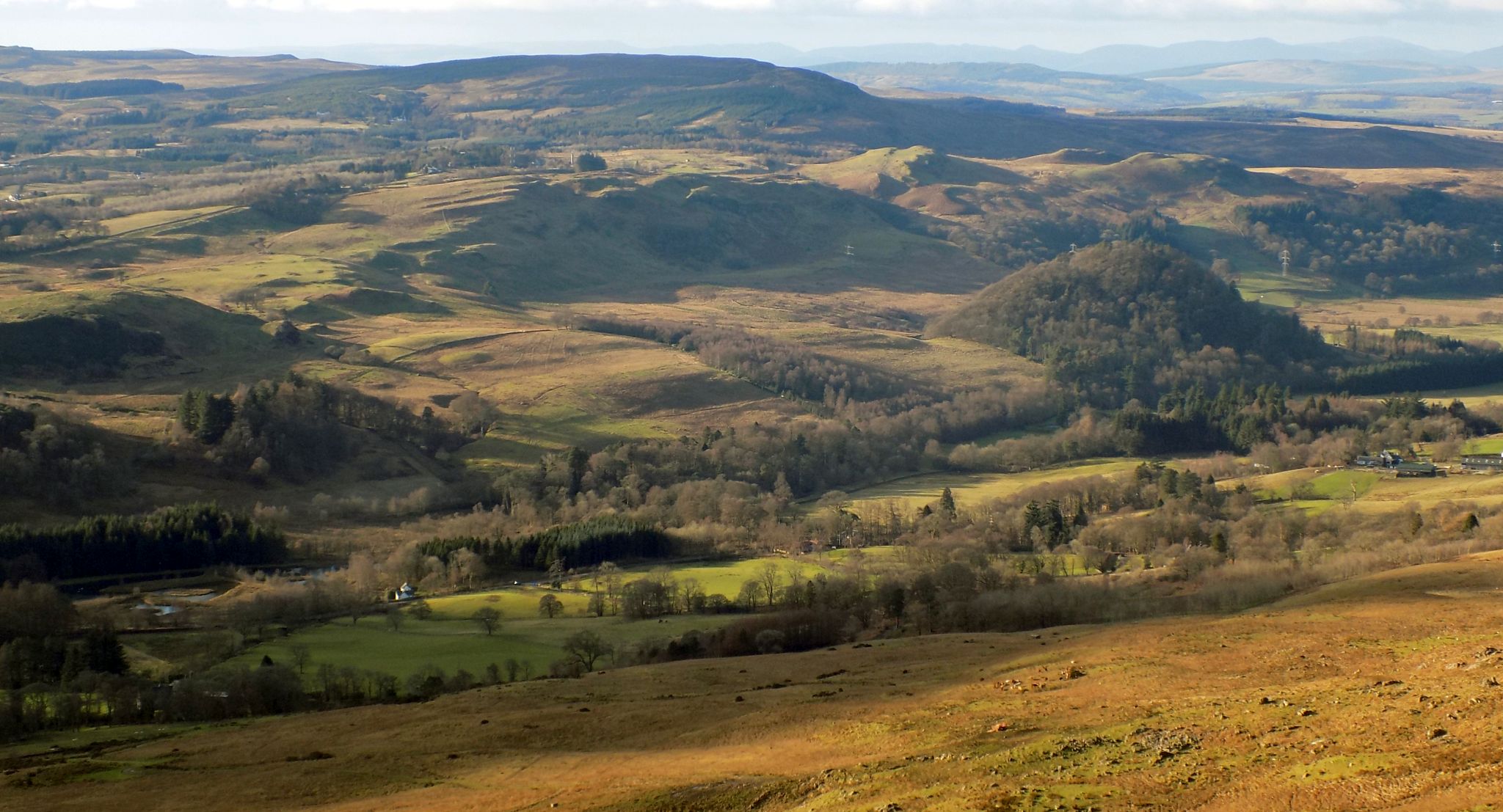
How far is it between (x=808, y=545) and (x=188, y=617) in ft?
155

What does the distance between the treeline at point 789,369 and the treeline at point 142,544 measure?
78.5 meters

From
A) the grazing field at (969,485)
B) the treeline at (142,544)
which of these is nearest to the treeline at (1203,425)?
the grazing field at (969,485)

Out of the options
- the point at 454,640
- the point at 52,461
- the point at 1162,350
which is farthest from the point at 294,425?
the point at 1162,350

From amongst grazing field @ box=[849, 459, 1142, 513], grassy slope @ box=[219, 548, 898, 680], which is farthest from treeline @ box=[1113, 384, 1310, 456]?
grassy slope @ box=[219, 548, 898, 680]

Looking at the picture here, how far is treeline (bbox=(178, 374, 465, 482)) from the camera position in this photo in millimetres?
124625

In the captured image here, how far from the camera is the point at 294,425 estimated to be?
13012 cm

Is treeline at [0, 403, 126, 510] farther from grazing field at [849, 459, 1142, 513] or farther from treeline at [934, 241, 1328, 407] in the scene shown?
treeline at [934, 241, 1328, 407]

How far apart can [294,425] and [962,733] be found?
100 metres

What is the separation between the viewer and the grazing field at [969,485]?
124525 millimetres

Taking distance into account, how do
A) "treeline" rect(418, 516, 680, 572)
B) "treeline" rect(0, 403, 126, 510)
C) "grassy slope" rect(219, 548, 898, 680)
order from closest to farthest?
1. "grassy slope" rect(219, 548, 898, 680)
2. "treeline" rect(418, 516, 680, 572)
3. "treeline" rect(0, 403, 126, 510)

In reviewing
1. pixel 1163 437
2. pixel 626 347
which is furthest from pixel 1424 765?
pixel 626 347

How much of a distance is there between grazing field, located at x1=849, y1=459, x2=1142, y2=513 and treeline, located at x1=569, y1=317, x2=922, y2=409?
27554 millimetres

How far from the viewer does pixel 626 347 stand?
18075 centimetres

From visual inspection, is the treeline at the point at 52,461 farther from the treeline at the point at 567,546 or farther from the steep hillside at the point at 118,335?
the treeline at the point at 567,546
